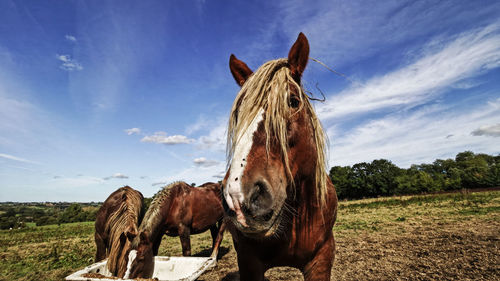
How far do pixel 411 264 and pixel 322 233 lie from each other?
14.9 ft

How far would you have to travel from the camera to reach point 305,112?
1623mm

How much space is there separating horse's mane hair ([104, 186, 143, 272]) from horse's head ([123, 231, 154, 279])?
21 centimetres

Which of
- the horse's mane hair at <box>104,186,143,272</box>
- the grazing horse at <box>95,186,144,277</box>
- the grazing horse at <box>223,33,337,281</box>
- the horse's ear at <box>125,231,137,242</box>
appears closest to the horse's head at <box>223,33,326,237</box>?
the grazing horse at <box>223,33,337,281</box>

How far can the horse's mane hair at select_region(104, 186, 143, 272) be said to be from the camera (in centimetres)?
430

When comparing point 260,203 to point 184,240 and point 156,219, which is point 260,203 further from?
point 184,240

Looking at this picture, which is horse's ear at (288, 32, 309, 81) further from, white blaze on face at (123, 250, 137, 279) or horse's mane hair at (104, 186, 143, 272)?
horse's mane hair at (104, 186, 143, 272)

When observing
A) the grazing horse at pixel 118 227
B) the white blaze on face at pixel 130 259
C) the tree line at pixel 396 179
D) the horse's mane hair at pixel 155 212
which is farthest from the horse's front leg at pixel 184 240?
the tree line at pixel 396 179

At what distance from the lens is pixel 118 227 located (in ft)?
15.3

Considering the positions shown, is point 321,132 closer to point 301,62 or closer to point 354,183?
point 301,62

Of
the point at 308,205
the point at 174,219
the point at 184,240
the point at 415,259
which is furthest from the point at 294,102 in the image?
the point at 184,240

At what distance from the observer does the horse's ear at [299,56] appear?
5.38 feet

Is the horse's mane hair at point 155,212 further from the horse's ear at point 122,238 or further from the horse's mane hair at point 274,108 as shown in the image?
the horse's mane hair at point 274,108

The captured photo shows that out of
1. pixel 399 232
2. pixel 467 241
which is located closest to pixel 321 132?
pixel 467 241

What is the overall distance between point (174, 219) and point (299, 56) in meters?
6.16
